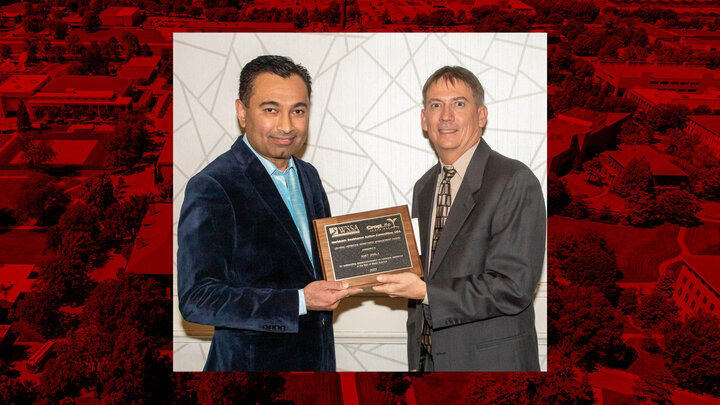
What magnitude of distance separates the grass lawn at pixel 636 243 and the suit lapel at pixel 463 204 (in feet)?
3.34

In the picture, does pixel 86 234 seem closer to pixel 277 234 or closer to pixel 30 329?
pixel 30 329

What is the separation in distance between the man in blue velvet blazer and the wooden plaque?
139 millimetres

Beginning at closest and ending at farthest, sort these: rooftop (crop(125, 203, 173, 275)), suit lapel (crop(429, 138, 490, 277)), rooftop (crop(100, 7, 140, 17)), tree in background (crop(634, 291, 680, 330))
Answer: suit lapel (crop(429, 138, 490, 277)), tree in background (crop(634, 291, 680, 330)), rooftop (crop(125, 203, 173, 275)), rooftop (crop(100, 7, 140, 17))

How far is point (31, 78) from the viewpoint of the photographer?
5.43 metres

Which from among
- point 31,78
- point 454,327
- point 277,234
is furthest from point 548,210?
point 31,78

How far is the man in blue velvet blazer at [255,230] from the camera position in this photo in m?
4.32

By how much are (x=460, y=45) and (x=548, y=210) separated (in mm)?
1609

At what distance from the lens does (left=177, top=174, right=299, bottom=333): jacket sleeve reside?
430cm

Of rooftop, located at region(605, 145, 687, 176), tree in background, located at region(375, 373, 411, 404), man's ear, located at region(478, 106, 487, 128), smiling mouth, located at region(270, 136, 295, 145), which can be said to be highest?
man's ear, located at region(478, 106, 487, 128)

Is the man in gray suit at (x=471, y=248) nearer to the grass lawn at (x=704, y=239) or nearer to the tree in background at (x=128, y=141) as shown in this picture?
the grass lawn at (x=704, y=239)

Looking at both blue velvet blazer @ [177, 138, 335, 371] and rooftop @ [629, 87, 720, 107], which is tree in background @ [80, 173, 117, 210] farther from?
rooftop @ [629, 87, 720, 107]

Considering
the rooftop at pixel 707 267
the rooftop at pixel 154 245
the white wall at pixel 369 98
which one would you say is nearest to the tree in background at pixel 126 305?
the rooftop at pixel 154 245

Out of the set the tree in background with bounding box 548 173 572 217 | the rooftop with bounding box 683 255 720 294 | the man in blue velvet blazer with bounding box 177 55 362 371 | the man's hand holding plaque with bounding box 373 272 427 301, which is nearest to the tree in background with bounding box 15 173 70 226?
the man in blue velvet blazer with bounding box 177 55 362 371

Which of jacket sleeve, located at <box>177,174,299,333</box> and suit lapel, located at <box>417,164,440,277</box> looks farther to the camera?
suit lapel, located at <box>417,164,440,277</box>
